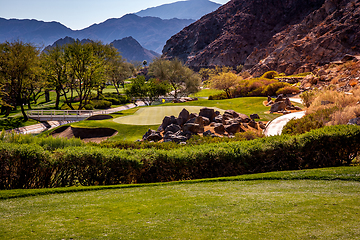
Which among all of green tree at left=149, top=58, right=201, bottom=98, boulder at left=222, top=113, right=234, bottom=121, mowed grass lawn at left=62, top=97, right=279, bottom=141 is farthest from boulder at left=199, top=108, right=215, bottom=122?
green tree at left=149, top=58, right=201, bottom=98

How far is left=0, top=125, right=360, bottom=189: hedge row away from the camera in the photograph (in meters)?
7.49

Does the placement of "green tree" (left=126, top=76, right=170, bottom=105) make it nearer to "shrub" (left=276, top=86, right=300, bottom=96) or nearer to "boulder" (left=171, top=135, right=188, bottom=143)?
"shrub" (left=276, top=86, right=300, bottom=96)

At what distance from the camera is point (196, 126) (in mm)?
15625

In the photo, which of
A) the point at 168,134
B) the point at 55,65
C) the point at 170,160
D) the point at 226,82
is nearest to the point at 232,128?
the point at 168,134

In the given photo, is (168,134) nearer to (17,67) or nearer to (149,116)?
(149,116)

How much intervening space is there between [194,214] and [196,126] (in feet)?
36.4

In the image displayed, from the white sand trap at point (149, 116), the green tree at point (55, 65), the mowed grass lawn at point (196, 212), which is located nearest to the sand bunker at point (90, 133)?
the white sand trap at point (149, 116)

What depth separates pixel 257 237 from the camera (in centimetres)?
363

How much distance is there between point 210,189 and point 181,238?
3085 mm

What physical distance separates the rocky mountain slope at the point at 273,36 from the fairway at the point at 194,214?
70.1 meters

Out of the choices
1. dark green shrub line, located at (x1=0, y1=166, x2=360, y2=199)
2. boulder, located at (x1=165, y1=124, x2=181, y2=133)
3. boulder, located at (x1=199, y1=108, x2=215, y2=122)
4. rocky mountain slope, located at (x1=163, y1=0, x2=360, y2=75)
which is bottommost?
dark green shrub line, located at (x1=0, y1=166, x2=360, y2=199)

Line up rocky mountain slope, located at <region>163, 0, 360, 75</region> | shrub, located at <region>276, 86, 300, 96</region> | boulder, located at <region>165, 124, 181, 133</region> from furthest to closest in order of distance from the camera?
rocky mountain slope, located at <region>163, 0, 360, 75</region> → shrub, located at <region>276, 86, 300, 96</region> → boulder, located at <region>165, 124, 181, 133</region>

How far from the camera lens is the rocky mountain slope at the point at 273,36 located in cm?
6538

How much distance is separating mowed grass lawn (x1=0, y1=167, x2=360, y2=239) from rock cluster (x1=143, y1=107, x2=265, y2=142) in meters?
8.38
